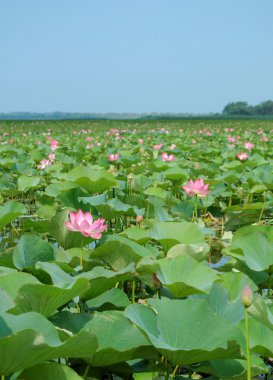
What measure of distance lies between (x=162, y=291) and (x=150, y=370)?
14.1 inches

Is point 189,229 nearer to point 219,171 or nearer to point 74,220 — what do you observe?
point 74,220

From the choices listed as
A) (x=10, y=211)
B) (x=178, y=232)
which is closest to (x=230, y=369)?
(x=178, y=232)

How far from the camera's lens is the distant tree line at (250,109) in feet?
209

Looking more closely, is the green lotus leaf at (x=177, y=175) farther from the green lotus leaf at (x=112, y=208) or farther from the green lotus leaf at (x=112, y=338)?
the green lotus leaf at (x=112, y=338)

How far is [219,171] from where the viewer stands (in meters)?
4.18

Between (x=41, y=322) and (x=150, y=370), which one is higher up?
(x=41, y=322)

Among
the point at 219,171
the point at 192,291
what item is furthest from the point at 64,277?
the point at 219,171

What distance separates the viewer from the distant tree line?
6381cm

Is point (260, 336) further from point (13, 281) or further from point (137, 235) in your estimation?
point (137, 235)

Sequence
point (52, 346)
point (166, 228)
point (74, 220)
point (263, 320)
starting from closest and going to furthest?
point (52, 346) → point (263, 320) → point (74, 220) → point (166, 228)

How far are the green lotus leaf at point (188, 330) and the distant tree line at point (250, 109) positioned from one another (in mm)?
64745

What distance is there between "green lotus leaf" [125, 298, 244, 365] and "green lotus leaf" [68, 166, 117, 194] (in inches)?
62.1

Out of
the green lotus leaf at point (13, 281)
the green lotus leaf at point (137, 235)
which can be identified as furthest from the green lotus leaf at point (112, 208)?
the green lotus leaf at point (13, 281)

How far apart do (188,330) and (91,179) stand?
1.72m
